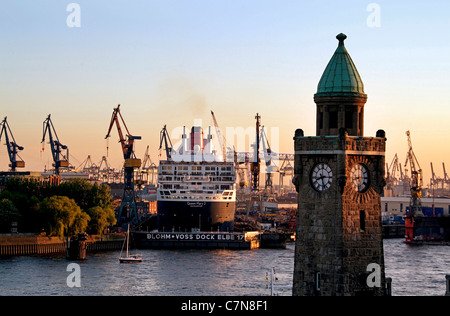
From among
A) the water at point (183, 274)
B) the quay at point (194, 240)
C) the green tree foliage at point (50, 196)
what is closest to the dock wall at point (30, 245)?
the green tree foliage at point (50, 196)

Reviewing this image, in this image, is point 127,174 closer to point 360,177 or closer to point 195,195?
point 195,195

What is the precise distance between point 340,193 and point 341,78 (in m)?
3.46

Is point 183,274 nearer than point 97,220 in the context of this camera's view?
Yes

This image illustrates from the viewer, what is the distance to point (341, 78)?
2680 centimetres

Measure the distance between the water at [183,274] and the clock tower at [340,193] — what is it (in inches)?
1352

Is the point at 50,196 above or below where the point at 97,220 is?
above

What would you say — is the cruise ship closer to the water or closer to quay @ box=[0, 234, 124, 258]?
the water

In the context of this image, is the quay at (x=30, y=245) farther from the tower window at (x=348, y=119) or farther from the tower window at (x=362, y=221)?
the tower window at (x=348, y=119)

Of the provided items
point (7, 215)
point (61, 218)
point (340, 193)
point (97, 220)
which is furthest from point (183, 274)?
point (340, 193)

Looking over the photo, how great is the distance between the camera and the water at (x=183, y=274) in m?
72.2

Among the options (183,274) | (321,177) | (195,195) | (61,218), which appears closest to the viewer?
(321,177)

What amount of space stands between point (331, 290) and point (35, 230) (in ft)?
325
